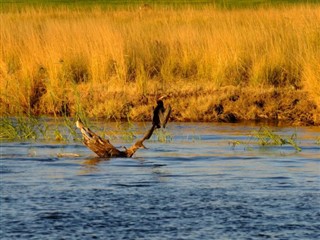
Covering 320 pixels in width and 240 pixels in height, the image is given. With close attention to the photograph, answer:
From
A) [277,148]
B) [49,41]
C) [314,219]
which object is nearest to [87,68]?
[49,41]

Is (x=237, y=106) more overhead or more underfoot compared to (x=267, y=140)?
more overhead

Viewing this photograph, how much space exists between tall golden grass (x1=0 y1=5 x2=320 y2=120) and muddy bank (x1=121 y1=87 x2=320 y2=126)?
36 millimetres

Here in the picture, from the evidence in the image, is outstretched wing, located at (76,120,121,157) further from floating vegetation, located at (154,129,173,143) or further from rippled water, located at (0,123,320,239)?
floating vegetation, located at (154,129,173,143)

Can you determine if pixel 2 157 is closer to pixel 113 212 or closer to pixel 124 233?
pixel 113 212

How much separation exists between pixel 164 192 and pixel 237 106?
6850 mm

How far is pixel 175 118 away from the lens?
1719 cm

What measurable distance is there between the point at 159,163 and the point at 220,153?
1201 millimetres

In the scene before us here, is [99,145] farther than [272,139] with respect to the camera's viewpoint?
No

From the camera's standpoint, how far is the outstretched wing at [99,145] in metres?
12.5

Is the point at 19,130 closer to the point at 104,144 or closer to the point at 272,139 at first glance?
the point at 104,144

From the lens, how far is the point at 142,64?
18.9 m

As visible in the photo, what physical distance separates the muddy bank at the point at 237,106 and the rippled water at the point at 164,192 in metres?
2.47

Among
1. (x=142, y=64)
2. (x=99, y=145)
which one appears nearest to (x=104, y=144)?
(x=99, y=145)

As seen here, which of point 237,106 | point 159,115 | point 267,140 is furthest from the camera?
point 237,106
